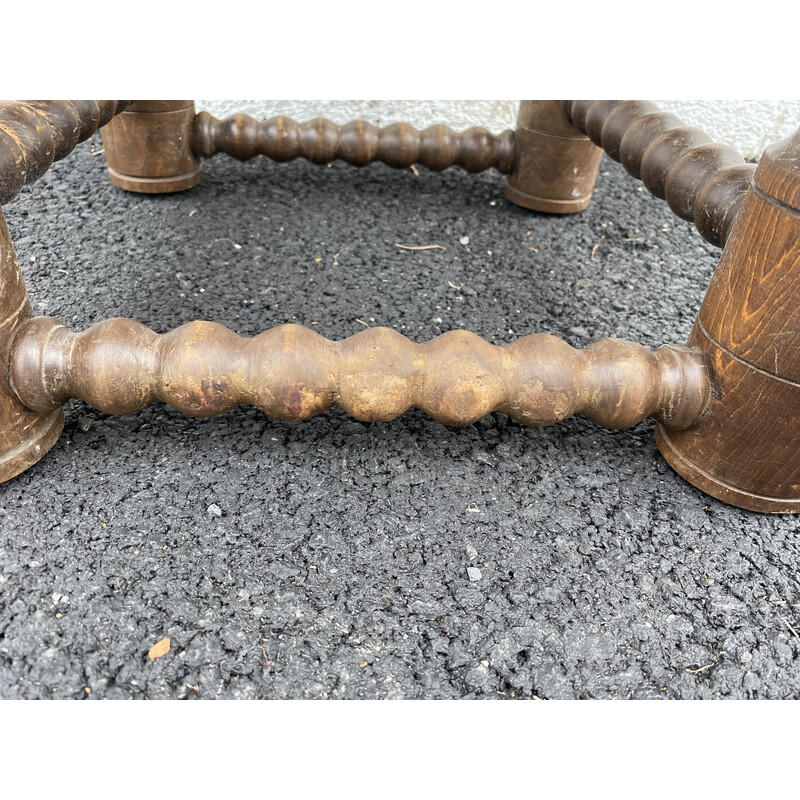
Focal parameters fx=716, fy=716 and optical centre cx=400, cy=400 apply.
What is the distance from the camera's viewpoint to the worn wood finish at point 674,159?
140 cm

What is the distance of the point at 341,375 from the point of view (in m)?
1.21

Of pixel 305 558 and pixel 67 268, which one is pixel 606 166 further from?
pixel 305 558

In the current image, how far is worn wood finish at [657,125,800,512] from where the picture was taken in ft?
3.53

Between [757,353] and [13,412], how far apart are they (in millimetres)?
1233

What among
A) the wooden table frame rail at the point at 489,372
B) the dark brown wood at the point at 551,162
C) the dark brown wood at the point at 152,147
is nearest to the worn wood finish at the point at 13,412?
the wooden table frame rail at the point at 489,372

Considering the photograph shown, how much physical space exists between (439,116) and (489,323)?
5.60 ft

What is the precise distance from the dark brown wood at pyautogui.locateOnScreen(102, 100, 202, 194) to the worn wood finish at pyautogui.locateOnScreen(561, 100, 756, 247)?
1.17 m

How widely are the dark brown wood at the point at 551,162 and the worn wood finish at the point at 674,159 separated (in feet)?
0.49

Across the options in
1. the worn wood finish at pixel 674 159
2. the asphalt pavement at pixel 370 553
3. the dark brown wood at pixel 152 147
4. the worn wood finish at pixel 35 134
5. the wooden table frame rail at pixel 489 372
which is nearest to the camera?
the asphalt pavement at pixel 370 553

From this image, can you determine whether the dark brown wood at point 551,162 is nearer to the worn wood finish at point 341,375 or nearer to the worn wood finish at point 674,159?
the worn wood finish at point 674,159

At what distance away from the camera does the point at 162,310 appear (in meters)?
1.75

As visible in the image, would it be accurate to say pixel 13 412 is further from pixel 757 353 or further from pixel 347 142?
pixel 347 142

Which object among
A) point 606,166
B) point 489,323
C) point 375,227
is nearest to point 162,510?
point 489,323

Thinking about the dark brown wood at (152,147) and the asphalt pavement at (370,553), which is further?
the dark brown wood at (152,147)
